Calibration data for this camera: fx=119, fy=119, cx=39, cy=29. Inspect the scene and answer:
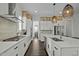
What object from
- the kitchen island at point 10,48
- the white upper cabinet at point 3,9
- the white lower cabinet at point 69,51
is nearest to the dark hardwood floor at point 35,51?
the kitchen island at point 10,48

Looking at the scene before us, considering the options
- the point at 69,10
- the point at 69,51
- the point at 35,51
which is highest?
the point at 69,10

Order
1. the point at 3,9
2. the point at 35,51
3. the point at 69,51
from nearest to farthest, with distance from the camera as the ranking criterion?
the point at 69,51
the point at 3,9
the point at 35,51

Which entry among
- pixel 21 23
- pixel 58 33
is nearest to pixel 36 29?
pixel 21 23

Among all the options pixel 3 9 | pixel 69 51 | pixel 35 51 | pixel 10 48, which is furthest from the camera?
pixel 35 51

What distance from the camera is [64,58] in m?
1.84

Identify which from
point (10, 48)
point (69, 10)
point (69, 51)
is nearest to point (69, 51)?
point (69, 51)

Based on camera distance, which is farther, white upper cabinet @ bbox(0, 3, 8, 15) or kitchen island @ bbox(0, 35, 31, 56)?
white upper cabinet @ bbox(0, 3, 8, 15)

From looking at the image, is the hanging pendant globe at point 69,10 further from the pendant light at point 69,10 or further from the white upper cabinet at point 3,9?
the white upper cabinet at point 3,9

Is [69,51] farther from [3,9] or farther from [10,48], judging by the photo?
[3,9]

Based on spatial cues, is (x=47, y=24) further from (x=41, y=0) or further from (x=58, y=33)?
(x=41, y=0)

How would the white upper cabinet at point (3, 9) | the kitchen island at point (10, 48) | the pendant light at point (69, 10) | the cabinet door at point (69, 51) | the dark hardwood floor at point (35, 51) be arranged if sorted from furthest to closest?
the dark hardwood floor at point (35, 51), the pendant light at point (69, 10), the white upper cabinet at point (3, 9), the cabinet door at point (69, 51), the kitchen island at point (10, 48)

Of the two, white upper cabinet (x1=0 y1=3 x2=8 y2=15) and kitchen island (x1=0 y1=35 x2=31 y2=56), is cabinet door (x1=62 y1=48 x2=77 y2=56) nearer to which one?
kitchen island (x1=0 y1=35 x2=31 y2=56)

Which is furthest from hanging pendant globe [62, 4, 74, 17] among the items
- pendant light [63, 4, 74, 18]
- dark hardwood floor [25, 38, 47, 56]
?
dark hardwood floor [25, 38, 47, 56]

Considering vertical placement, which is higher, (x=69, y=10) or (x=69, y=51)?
(x=69, y=10)
